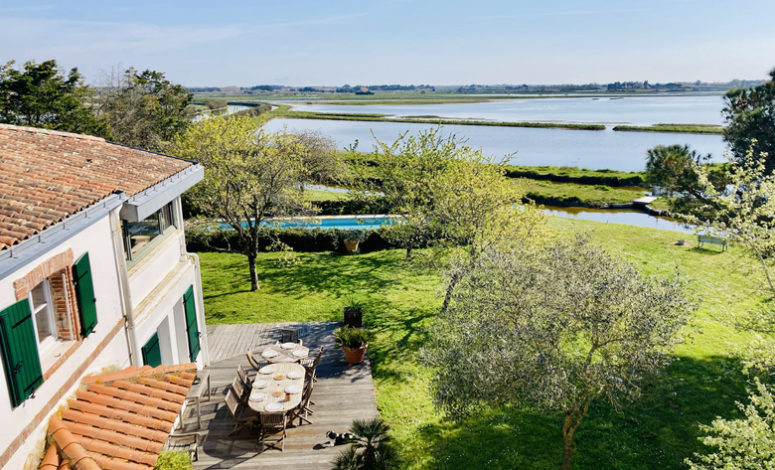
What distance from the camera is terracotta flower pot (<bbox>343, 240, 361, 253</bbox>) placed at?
25998mm

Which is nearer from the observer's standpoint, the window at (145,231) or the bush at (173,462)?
the bush at (173,462)

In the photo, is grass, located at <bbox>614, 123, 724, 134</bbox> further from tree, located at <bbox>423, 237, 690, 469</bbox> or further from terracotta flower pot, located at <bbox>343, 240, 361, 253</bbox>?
tree, located at <bbox>423, 237, 690, 469</bbox>

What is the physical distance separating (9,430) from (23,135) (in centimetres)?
696

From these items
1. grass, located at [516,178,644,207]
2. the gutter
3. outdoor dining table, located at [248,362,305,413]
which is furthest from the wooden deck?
grass, located at [516,178,644,207]

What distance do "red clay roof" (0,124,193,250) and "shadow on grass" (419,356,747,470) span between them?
8499mm

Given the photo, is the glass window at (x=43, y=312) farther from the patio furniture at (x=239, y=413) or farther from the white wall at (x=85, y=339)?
the patio furniture at (x=239, y=413)

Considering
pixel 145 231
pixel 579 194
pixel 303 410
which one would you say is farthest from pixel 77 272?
pixel 579 194

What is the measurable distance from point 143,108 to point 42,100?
10528 mm

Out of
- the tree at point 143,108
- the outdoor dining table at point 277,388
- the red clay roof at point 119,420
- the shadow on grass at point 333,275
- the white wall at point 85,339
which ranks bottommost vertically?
the shadow on grass at point 333,275

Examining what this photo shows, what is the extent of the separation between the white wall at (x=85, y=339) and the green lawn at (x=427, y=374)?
21.4ft

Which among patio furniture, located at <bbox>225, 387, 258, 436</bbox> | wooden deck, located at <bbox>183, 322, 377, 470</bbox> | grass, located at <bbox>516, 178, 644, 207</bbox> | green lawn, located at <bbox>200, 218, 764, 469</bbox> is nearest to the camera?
wooden deck, located at <bbox>183, 322, 377, 470</bbox>

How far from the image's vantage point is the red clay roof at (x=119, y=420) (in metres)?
5.98

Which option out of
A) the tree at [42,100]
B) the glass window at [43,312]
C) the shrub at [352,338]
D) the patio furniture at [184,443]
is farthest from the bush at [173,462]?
the tree at [42,100]

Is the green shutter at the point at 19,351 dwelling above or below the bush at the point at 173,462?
above
